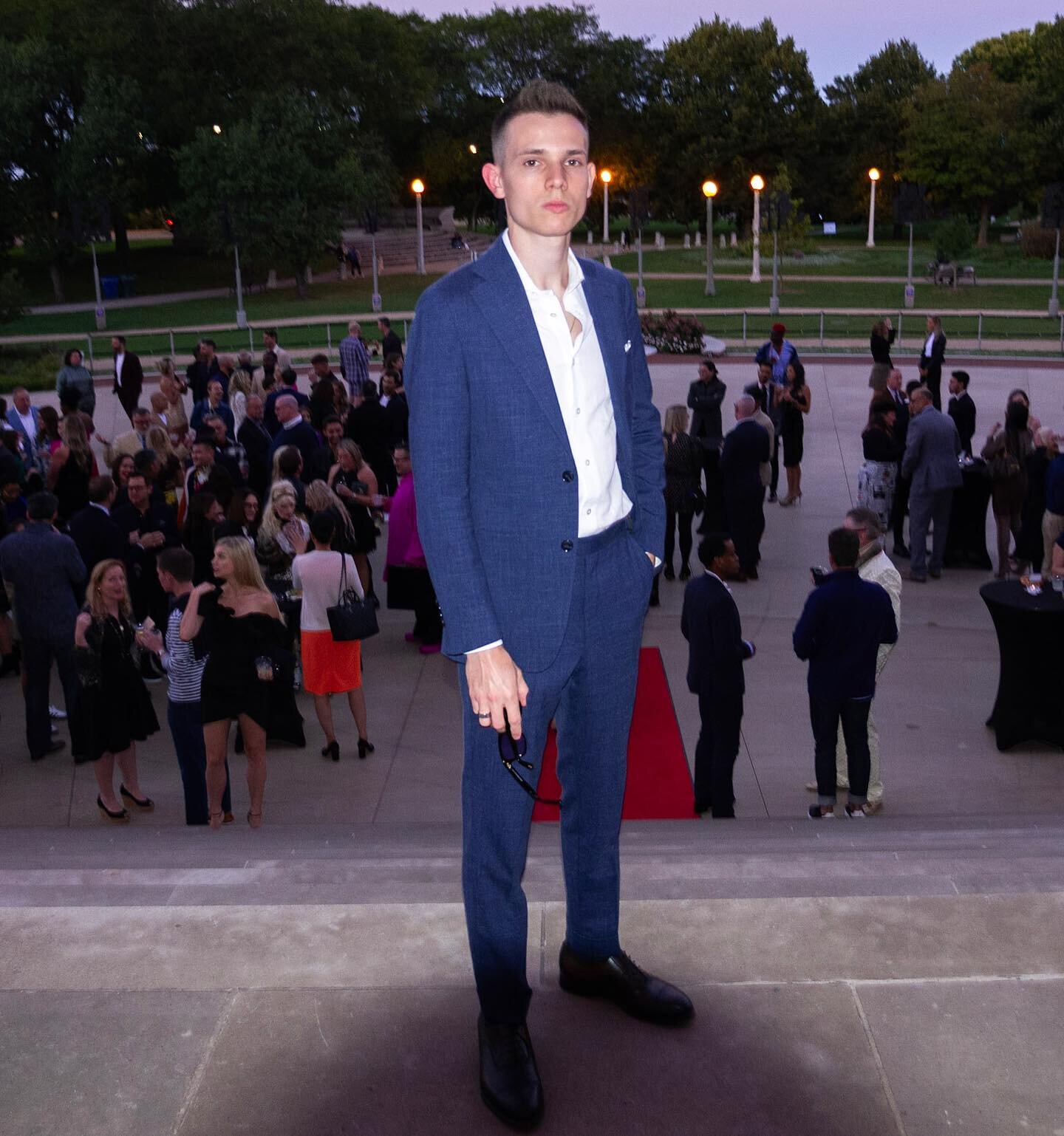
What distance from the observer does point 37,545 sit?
28.0 ft

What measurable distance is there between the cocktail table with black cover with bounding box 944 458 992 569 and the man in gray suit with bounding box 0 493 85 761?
323 inches

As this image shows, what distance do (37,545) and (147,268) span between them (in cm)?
5623

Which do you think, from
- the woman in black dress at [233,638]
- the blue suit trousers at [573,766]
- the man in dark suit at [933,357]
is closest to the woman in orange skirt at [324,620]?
the woman in black dress at [233,638]

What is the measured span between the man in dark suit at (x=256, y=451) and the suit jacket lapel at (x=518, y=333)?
10431 millimetres

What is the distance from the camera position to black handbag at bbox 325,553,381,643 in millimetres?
8289

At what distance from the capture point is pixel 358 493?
1143cm

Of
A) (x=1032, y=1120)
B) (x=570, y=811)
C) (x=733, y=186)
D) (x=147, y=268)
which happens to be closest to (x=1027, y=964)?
(x=1032, y=1120)

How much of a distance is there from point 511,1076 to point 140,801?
5.42 meters

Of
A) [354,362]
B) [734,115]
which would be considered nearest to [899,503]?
[354,362]

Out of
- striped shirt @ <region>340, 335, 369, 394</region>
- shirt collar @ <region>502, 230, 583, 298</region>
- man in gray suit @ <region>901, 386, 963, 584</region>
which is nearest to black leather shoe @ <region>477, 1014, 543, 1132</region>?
shirt collar @ <region>502, 230, 583, 298</region>

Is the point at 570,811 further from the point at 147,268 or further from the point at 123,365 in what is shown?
the point at 147,268

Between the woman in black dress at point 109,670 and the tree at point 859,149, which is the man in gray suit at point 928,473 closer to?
the woman in black dress at point 109,670

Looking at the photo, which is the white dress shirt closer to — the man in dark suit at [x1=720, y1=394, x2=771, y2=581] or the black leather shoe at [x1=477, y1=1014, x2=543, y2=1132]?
the black leather shoe at [x1=477, y1=1014, x2=543, y2=1132]

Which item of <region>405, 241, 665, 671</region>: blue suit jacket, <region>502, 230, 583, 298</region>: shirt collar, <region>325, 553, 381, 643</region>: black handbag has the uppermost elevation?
<region>502, 230, 583, 298</region>: shirt collar
